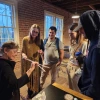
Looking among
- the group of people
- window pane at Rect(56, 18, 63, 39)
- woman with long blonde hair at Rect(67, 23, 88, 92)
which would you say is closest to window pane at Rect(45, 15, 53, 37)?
window pane at Rect(56, 18, 63, 39)

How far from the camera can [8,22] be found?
3564 mm

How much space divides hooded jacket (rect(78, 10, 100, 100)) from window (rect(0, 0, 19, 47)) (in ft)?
10.2

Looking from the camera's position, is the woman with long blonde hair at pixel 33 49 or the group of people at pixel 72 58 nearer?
the group of people at pixel 72 58

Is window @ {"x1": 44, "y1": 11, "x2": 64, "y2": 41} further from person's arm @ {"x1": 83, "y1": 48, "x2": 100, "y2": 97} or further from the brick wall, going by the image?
person's arm @ {"x1": 83, "y1": 48, "x2": 100, "y2": 97}

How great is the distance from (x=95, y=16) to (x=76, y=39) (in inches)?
34.0

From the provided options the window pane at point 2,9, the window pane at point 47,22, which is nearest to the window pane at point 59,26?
the window pane at point 47,22

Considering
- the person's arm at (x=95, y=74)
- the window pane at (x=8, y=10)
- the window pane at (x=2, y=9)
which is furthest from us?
the window pane at (x=8, y=10)

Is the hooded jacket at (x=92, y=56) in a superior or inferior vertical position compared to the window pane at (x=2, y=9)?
inferior

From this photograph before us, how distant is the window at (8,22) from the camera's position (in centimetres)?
341

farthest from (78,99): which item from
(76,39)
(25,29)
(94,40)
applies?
(25,29)

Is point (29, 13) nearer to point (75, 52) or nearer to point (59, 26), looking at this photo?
point (59, 26)

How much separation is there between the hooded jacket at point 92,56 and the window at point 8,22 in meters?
3.11

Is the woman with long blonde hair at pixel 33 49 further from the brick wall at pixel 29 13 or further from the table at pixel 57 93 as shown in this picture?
the brick wall at pixel 29 13

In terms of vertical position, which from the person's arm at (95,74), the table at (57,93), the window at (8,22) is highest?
the window at (8,22)
